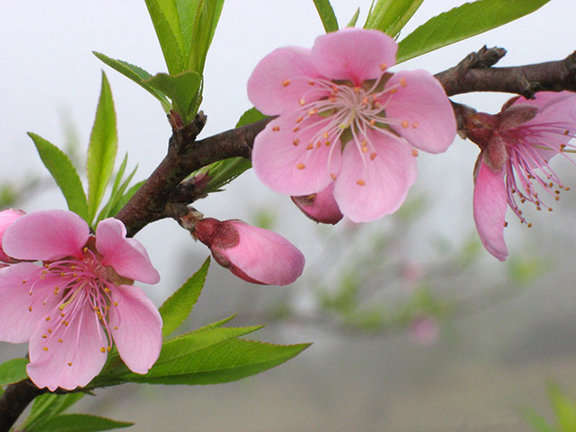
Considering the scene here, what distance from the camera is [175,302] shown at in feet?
2.03

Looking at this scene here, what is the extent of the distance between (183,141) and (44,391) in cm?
31

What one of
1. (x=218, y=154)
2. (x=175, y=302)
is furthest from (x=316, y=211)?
(x=175, y=302)

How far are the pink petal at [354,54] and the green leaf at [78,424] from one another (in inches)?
17.9

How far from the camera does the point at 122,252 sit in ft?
1.72

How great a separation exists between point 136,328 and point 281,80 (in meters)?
0.27

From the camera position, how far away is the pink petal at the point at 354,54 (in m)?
0.45

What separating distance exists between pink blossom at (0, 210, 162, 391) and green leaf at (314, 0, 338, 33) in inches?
9.9

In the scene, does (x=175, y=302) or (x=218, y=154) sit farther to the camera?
(x=175, y=302)

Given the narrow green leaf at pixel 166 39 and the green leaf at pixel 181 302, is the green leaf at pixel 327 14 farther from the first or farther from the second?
the green leaf at pixel 181 302

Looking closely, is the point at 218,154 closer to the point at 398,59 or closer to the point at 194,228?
the point at 194,228

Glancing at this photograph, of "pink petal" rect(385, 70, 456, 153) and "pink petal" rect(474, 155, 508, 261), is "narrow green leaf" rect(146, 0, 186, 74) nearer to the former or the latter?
"pink petal" rect(385, 70, 456, 153)

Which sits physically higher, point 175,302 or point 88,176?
point 88,176

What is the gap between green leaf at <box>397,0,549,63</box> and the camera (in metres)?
0.47

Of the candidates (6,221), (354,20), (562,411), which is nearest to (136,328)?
(6,221)
